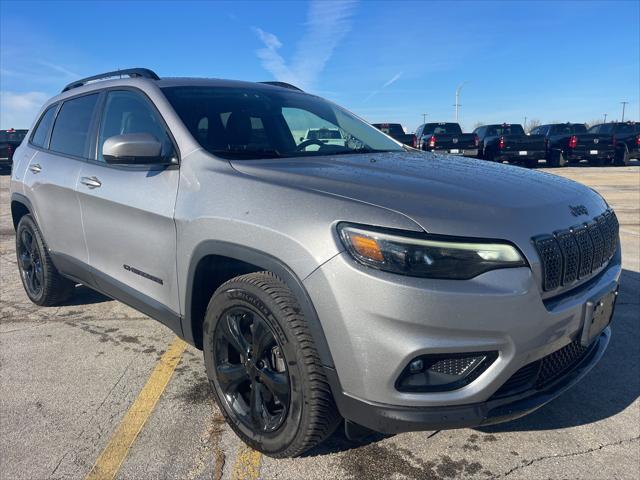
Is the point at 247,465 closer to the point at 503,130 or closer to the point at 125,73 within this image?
the point at 125,73

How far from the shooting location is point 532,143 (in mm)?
19453

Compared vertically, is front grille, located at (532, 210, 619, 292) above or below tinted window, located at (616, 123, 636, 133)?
below

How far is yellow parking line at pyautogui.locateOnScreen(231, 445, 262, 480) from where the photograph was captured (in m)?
2.30

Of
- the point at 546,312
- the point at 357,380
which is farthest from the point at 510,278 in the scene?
the point at 357,380

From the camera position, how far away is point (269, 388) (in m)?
2.31

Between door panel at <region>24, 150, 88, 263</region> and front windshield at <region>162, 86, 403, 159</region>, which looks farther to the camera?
door panel at <region>24, 150, 88, 263</region>

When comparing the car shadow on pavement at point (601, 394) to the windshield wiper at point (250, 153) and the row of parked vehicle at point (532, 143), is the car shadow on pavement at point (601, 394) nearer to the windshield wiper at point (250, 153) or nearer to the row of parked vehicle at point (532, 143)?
the windshield wiper at point (250, 153)

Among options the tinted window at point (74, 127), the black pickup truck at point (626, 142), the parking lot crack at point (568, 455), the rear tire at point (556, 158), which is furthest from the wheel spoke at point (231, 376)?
the black pickup truck at point (626, 142)

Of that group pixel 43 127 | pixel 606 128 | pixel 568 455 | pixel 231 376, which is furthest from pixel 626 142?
pixel 231 376

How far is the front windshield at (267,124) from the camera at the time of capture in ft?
9.53

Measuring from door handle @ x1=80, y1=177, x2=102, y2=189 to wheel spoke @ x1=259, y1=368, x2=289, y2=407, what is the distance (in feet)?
5.77

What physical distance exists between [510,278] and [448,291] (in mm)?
255

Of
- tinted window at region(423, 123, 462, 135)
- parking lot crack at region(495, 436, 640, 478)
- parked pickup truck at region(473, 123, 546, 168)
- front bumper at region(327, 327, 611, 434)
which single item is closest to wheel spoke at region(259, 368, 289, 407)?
front bumper at region(327, 327, 611, 434)

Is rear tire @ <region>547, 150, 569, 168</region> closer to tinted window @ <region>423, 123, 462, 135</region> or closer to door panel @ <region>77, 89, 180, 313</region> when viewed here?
tinted window @ <region>423, 123, 462, 135</region>
